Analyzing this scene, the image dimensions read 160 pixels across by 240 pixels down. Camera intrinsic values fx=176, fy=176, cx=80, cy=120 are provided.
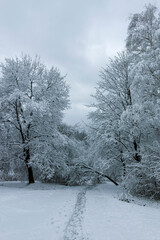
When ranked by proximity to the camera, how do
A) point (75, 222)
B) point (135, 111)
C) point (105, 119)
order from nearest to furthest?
point (75, 222)
point (135, 111)
point (105, 119)

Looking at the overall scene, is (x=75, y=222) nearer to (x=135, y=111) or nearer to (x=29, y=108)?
(x=135, y=111)

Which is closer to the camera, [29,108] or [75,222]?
[75,222]

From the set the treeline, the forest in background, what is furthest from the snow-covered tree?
the treeline

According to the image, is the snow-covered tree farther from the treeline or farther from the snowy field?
the snowy field

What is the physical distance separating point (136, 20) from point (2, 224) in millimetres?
12610

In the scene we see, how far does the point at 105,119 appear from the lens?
12844mm

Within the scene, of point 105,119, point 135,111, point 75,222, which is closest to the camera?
point 75,222

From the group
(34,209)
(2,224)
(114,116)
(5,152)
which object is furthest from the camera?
(5,152)

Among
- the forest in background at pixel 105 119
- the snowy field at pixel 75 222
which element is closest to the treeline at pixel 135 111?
the forest in background at pixel 105 119

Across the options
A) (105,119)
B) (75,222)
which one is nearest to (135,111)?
(105,119)

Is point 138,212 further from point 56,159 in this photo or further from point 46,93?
point 46,93

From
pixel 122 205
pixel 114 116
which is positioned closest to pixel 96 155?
pixel 114 116

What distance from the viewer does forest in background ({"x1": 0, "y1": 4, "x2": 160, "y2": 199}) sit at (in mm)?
9758

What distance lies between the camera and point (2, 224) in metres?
5.50
